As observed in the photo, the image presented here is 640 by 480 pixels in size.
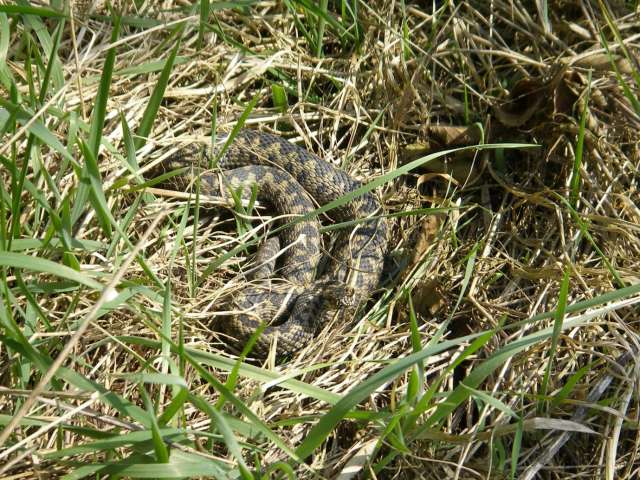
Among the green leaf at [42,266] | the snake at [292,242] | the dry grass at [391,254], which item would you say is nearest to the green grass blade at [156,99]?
the dry grass at [391,254]

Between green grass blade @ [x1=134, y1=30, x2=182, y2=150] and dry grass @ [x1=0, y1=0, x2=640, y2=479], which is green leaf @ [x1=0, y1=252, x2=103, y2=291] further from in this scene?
green grass blade @ [x1=134, y1=30, x2=182, y2=150]

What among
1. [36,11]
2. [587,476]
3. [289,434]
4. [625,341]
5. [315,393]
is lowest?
[587,476]

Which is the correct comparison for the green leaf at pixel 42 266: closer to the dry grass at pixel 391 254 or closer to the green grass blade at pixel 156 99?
the dry grass at pixel 391 254

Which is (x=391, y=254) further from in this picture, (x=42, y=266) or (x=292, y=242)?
(x=42, y=266)

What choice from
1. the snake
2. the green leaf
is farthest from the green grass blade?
the green leaf

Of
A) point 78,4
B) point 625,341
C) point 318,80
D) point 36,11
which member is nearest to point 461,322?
point 625,341

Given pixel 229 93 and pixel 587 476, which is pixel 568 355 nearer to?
pixel 587 476
